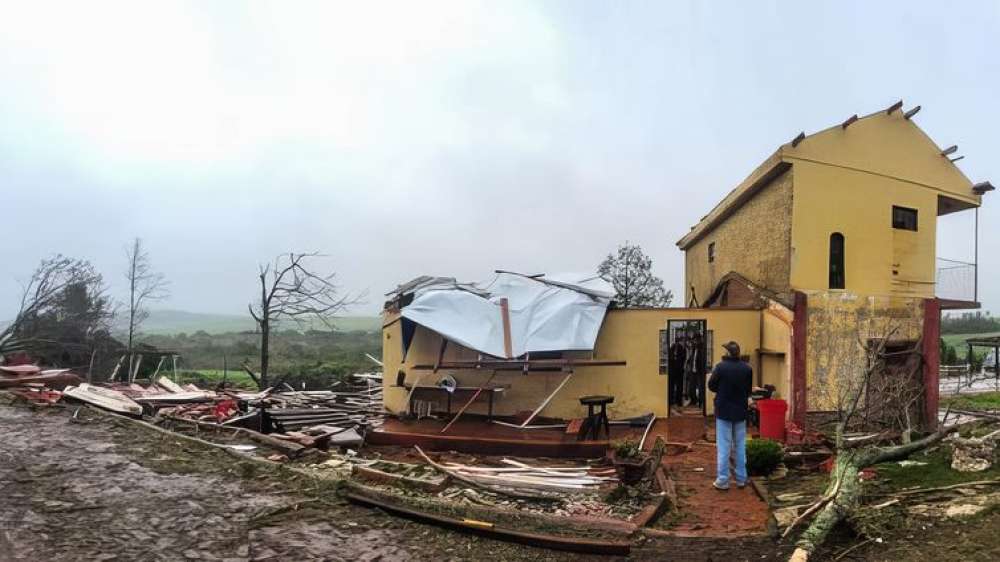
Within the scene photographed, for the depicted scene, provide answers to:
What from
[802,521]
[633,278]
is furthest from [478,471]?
[633,278]

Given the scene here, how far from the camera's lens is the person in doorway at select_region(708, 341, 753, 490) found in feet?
23.8

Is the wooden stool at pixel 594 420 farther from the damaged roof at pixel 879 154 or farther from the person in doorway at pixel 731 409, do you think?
the damaged roof at pixel 879 154

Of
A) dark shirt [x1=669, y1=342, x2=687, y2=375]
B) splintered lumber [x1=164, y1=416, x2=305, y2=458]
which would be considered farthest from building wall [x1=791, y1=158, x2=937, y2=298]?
splintered lumber [x1=164, y1=416, x2=305, y2=458]

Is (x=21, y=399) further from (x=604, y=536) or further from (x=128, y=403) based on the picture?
(x=604, y=536)

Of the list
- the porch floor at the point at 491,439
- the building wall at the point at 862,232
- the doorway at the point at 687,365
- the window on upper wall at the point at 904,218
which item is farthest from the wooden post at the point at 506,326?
the window on upper wall at the point at 904,218

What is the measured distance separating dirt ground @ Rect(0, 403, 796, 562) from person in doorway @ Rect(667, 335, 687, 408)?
8323 millimetres

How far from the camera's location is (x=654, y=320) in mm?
12930

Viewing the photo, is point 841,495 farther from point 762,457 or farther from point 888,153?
point 888,153

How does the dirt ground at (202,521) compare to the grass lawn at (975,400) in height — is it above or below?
above

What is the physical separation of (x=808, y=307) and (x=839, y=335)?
986 millimetres

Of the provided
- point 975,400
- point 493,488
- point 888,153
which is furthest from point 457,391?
point 975,400

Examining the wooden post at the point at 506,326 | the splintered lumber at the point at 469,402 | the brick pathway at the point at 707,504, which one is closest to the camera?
the brick pathway at the point at 707,504

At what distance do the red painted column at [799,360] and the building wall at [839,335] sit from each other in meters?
0.18

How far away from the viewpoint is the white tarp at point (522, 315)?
40.1 ft
